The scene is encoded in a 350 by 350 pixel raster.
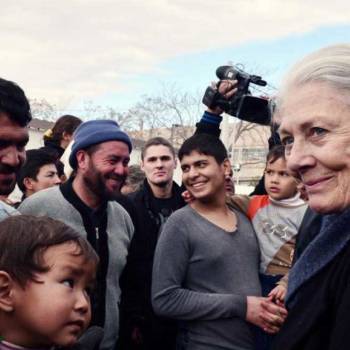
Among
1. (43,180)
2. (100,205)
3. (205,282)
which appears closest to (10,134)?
(100,205)

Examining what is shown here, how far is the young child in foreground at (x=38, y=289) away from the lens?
180cm

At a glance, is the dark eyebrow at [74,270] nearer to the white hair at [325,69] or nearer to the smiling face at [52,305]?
the smiling face at [52,305]

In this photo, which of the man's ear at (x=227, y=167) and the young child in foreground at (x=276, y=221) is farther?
the man's ear at (x=227, y=167)

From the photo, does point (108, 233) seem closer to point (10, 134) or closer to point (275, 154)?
point (10, 134)

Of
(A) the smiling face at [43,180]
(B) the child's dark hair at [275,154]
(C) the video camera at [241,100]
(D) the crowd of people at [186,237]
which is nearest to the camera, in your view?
(D) the crowd of people at [186,237]

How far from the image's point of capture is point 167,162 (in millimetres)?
4922

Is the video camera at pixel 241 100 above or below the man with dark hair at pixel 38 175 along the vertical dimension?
above

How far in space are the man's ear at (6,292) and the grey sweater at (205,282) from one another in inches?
53.8

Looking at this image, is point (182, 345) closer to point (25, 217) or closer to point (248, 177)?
point (25, 217)

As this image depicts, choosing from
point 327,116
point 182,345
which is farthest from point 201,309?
point 327,116

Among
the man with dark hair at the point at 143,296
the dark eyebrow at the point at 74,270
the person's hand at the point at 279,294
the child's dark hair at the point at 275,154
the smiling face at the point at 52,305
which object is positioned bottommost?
the man with dark hair at the point at 143,296

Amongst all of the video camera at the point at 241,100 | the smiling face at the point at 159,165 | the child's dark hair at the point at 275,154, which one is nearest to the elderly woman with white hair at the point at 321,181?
the video camera at the point at 241,100

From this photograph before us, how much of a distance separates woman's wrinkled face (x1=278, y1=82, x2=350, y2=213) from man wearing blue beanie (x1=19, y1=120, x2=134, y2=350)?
1.70 meters

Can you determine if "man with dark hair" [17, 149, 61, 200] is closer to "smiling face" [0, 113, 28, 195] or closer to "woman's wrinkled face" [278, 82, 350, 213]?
"smiling face" [0, 113, 28, 195]
